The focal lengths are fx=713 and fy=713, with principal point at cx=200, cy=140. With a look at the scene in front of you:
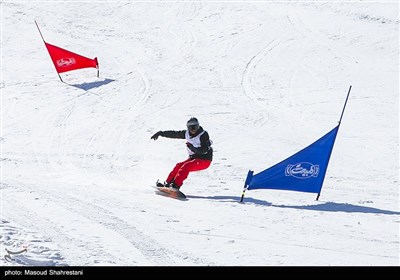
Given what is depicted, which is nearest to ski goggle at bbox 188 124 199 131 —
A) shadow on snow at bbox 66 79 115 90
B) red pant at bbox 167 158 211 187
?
red pant at bbox 167 158 211 187

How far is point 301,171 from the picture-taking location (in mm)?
10617

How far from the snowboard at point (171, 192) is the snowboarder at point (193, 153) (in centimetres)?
11

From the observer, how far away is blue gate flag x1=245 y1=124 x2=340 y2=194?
10.6 metres

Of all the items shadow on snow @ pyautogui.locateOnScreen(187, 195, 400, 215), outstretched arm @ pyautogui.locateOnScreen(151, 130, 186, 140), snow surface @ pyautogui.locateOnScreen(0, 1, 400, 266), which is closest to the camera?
snow surface @ pyautogui.locateOnScreen(0, 1, 400, 266)

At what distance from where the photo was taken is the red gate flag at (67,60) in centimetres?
1878

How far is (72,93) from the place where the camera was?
18062 mm

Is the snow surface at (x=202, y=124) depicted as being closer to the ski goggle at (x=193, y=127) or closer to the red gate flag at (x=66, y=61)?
the red gate flag at (x=66, y=61)

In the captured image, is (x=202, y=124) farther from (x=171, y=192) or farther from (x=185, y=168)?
(x=171, y=192)

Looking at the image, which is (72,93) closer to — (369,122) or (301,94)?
(301,94)

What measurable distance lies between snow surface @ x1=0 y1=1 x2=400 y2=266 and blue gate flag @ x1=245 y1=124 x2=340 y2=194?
265mm

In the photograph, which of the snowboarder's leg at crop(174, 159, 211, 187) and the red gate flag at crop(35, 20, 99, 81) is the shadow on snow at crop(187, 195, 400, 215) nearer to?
the snowboarder's leg at crop(174, 159, 211, 187)

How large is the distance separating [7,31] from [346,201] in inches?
635

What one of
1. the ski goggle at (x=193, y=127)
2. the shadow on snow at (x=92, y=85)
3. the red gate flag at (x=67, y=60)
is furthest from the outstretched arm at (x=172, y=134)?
the red gate flag at (x=67, y=60)
